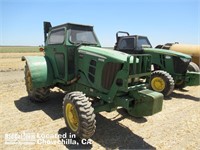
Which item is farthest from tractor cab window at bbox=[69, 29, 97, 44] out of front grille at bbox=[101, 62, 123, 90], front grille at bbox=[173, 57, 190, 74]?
front grille at bbox=[173, 57, 190, 74]

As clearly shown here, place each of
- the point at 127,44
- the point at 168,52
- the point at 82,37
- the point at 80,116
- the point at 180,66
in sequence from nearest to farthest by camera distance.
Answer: the point at 80,116, the point at 82,37, the point at 180,66, the point at 168,52, the point at 127,44

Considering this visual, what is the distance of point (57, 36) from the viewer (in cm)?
607

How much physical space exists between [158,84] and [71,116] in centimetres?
436

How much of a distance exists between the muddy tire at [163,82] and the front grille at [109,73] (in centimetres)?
359

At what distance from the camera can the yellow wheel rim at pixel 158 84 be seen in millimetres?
7665

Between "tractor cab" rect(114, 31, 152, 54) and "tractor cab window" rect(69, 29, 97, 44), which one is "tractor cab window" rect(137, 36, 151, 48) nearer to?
"tractor cab" rect(114, 31, 152, 54)

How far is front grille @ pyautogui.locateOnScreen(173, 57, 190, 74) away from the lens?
817 centimetres

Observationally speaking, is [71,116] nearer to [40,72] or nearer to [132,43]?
[40,72]

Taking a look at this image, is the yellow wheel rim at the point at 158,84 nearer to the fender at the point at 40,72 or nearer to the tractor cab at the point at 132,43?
the tractor cab at the point at 132,43

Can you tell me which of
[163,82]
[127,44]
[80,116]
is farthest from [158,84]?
[80,116]

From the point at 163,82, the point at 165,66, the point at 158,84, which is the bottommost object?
the point at 158,84

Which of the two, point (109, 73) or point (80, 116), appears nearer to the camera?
point (80, 116)

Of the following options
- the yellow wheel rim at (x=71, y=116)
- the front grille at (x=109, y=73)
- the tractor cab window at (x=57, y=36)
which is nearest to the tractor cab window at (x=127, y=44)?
the tractor cab window at (x=57, y=36)

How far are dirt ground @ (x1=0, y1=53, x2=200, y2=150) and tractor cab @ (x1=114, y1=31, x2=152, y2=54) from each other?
2.78 meters
